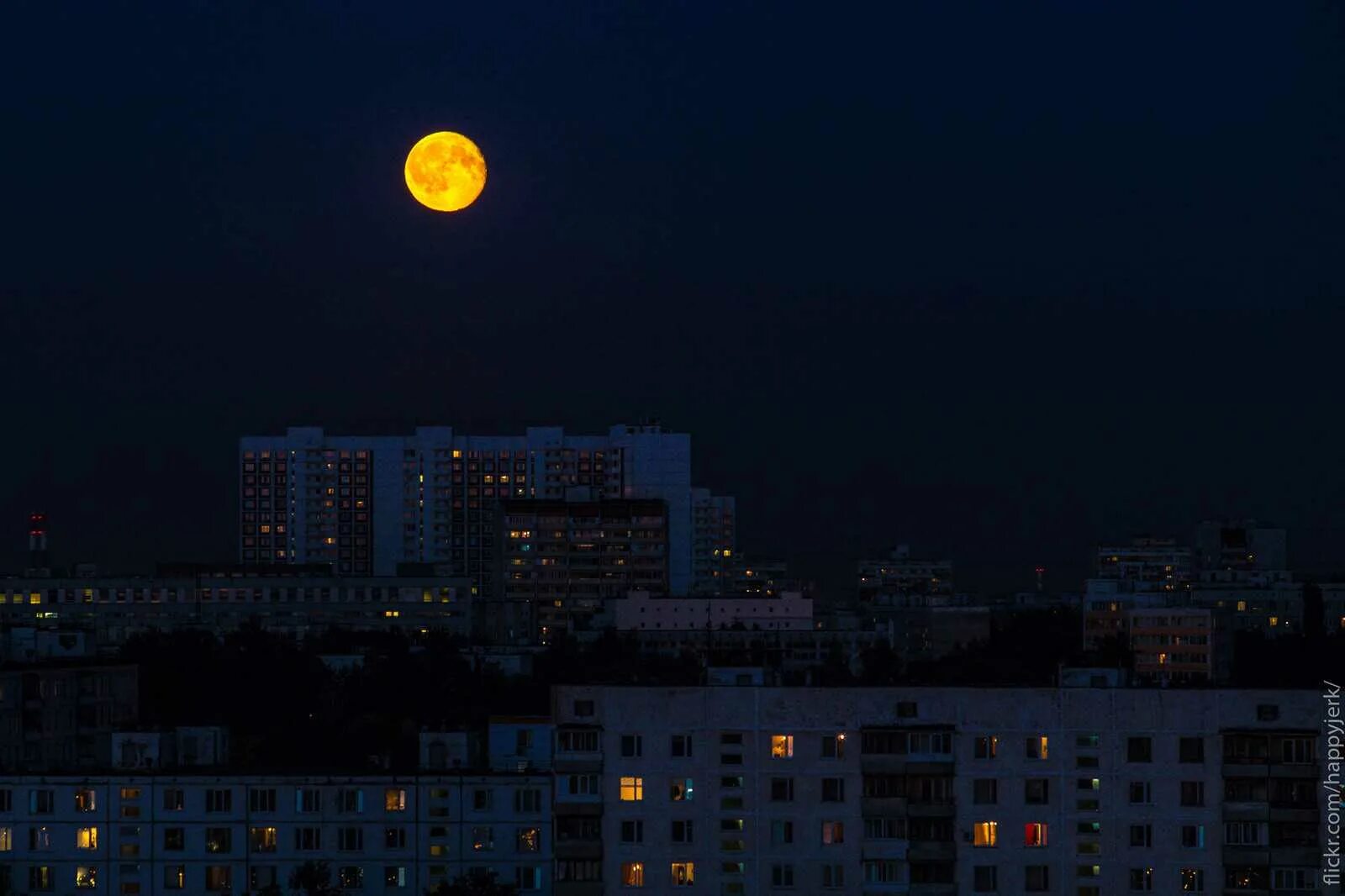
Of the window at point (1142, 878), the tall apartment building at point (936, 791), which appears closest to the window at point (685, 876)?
the tall apartment building at point (936, 791)

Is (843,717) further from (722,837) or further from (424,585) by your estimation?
(424,585)

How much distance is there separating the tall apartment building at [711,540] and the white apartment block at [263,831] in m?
109

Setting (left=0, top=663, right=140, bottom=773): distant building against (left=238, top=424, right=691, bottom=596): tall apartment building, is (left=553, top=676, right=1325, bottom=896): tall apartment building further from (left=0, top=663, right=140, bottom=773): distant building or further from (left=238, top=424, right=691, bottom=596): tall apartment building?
(left=238, top=424, right=691, bottom=596): tall apartment building

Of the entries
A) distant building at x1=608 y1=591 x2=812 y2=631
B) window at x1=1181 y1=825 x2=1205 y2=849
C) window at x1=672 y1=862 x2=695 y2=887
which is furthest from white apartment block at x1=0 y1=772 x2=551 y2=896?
distant building at x1=608 y1=591 x2=812 y2=631

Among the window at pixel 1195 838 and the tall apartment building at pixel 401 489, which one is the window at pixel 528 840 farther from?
the tall apartment building at pixel 401 489

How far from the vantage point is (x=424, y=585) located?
106 meters

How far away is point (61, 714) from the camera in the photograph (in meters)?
51.7

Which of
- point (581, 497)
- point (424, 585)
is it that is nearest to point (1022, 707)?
point (424, 585)

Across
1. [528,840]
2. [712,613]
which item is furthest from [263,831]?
[712,613]

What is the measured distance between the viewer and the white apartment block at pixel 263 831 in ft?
117

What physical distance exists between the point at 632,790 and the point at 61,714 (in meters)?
23.9

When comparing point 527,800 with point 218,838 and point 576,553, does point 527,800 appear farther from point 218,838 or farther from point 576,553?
point 576,553

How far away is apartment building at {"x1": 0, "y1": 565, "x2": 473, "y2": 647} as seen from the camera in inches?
4126

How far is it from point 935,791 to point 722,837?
2.79m
